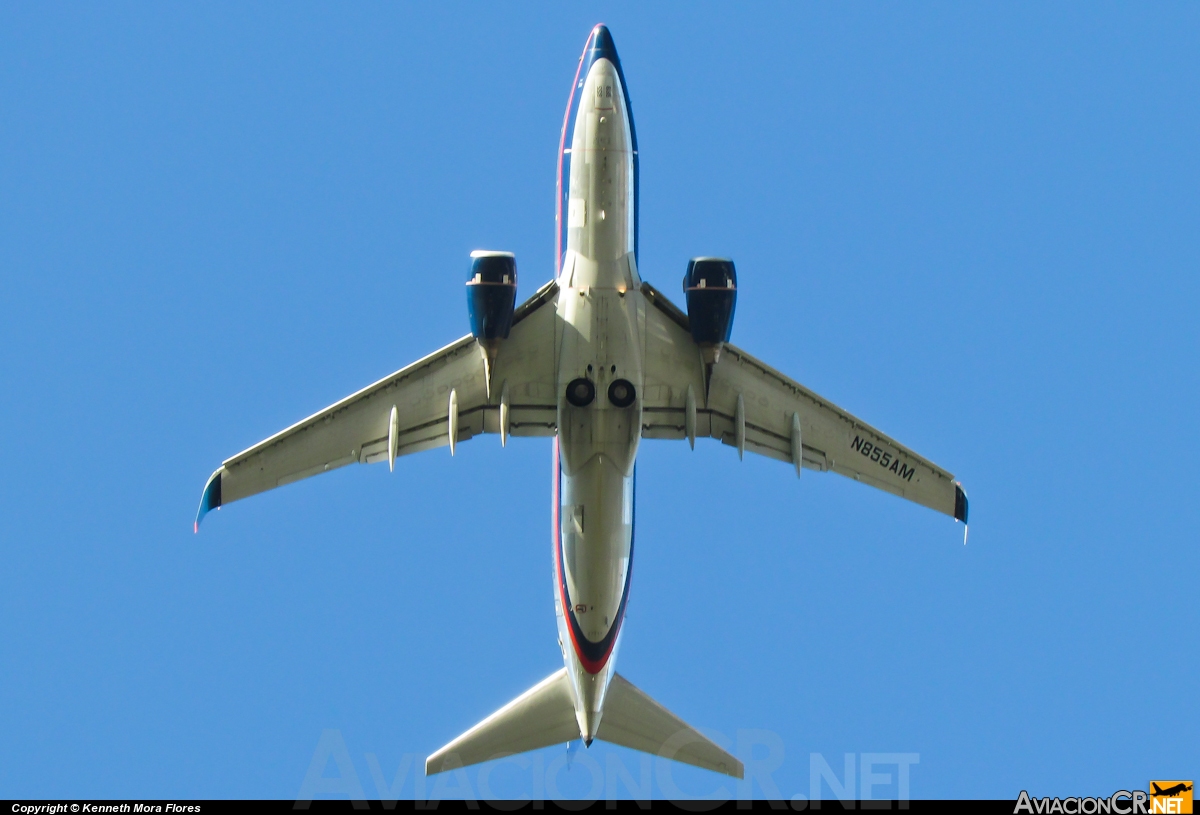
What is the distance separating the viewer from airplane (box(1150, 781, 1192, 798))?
32.8 m

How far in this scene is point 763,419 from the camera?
36.0 meters

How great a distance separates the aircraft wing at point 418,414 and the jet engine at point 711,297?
3.12 metres

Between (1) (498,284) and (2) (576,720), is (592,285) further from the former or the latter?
(2) (576,720)

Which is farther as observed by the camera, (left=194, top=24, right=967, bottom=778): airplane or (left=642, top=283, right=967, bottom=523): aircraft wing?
(left=642, top=283, right=967, bottom=523): aircraft wing

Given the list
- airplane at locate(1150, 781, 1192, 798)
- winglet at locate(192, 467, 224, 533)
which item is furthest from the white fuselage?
airplane at locate(1150, 781, 1192, 798)

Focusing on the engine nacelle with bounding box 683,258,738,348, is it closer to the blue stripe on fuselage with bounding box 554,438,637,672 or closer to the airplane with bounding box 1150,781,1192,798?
the blue stripe on fuselage with bounding box 554,438,637,672

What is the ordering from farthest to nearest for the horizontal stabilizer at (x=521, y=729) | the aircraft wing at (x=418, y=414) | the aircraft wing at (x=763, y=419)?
the aircraft wing at (x=763, y=419) < the aircraft wing at (x=418, y=414) < the horizontal stabilizer at (x=521, y=729)

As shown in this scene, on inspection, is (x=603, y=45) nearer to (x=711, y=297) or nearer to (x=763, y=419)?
(x=711, y=297)

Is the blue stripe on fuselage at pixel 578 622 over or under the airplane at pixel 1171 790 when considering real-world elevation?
over

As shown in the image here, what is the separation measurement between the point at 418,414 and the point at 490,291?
383cm

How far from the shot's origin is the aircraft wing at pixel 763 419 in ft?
115

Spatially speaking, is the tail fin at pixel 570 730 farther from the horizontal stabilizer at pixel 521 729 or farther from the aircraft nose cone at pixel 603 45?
the aircraft nose cone at pixel 603 45

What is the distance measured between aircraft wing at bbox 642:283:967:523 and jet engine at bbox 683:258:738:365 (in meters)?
1.33

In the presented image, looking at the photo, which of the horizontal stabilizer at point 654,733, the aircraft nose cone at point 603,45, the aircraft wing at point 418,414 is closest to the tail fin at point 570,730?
the horizontal stabilizer at point 654,733
